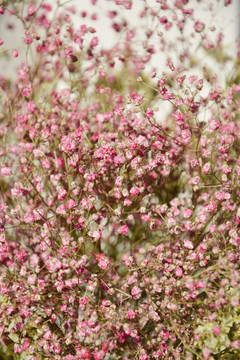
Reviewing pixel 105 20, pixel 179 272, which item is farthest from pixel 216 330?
pixel 105 20

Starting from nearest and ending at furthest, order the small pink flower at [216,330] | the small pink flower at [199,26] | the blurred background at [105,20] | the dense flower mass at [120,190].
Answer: the small pink flower at [216,330]
the dense flower mass at [120,190]
the small pink flower at [199,26]
the blurred background at [105,20]

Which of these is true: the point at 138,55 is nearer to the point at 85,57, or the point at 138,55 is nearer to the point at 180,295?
the point at 85,57

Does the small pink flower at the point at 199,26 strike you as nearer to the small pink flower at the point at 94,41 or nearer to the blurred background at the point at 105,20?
the blurred background at the point at 105,20

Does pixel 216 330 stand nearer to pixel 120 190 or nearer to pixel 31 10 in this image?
pixel 120 190

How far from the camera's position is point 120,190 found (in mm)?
1648

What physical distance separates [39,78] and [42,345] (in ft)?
4.94

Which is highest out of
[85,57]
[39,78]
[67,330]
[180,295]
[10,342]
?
[85,57]

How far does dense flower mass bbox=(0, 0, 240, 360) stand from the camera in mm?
1646

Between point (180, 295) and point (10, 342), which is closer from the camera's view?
point (180, 295)

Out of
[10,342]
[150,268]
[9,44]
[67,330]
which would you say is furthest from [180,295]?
[9,44]

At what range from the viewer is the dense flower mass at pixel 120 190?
165 centimetres

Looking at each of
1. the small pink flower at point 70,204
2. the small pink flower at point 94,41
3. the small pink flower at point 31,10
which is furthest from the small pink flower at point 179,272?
the small pink flower at point 31,10

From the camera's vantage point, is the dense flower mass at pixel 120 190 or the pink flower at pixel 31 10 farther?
the pink flower at pixel 31 10

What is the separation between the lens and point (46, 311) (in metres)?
1.75
